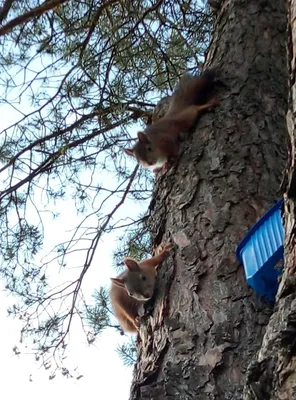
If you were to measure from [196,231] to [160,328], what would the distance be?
269 mm

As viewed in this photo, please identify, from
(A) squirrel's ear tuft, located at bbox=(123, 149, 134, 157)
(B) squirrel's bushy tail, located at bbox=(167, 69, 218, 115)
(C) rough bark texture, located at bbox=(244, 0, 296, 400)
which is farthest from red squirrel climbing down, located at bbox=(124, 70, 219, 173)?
(C) rough bark texture, located at bbox=(244, 0, 296, 400)

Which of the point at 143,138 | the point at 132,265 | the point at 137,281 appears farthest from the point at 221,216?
the point at 143,138

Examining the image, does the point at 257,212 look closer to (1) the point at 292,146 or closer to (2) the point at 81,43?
(1) the point at 292,146

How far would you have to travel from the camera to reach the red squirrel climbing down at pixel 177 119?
204cm

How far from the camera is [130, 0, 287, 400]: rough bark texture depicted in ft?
4.43

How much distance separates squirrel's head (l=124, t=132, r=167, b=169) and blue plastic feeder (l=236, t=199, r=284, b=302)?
87 cm

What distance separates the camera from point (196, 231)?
166 centimetres

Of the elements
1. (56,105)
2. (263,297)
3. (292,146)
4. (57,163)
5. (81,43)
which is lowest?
(292,146)

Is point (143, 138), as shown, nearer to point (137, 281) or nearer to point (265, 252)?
point (137, 281)

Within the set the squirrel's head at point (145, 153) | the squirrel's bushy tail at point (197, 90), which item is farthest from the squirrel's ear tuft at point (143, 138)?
the squirrel's bushy tail at point (197, 90)

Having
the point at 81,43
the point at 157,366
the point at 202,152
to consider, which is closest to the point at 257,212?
the point at 202,152

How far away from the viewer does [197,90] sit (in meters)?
2.13

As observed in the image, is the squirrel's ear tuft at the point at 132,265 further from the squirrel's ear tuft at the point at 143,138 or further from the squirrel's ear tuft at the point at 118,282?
the squirrel's ear tuft at the point at 143,138

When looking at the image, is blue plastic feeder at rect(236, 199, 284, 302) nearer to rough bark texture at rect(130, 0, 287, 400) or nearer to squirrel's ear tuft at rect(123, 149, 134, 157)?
rough bark texture at rect(130, 0, 287, 400)
